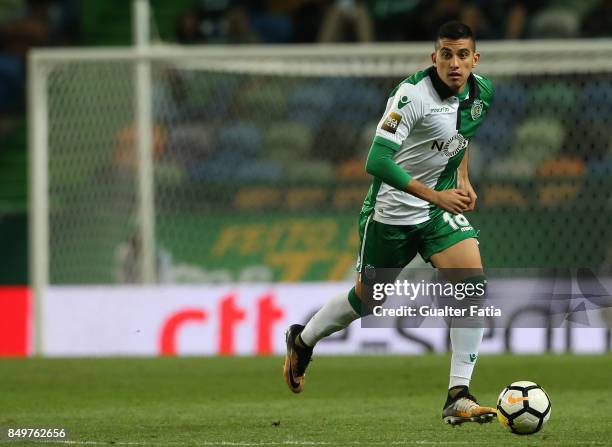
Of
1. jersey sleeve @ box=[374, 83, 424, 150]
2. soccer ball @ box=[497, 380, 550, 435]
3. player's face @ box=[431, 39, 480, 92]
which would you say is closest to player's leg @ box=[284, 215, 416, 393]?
jersey sleeve @ box=[374, 83, 424, 150]

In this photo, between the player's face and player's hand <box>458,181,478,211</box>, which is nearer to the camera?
player's hand <box>458,181,478,211</box>

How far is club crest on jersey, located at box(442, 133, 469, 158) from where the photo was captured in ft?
25.6

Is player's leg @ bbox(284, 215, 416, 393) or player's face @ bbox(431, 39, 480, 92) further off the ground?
player's face @ bbox(431, 39, 480, 92)

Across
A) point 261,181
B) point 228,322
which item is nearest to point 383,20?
point 261,181

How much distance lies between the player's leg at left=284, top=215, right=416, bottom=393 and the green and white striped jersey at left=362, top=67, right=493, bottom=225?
0.28 feet

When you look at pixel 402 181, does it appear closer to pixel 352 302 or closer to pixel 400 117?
pixel 400 117

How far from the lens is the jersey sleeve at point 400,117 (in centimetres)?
754

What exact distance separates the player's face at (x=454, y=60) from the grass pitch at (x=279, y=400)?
6.18 ft

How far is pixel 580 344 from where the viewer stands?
1312 cm

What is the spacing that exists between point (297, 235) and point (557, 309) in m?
2.96

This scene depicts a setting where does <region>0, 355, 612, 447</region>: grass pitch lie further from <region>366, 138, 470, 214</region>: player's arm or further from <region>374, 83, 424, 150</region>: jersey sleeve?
<region>374, 83, 424, 150</region>: jersey sleeve

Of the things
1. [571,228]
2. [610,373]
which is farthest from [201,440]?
[571,228]

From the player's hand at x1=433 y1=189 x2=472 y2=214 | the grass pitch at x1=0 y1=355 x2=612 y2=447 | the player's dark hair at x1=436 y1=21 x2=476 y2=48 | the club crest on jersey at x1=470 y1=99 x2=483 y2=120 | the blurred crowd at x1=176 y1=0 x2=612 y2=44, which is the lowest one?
the grass pitch at x1=0 y1=355 x2=612 y2=447

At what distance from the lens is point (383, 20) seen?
18062mm
